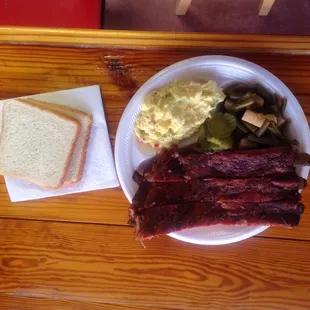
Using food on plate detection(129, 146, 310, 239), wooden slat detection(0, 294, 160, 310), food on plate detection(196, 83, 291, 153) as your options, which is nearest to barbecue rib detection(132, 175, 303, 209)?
food on plate detection(129, 146, 310, 239)

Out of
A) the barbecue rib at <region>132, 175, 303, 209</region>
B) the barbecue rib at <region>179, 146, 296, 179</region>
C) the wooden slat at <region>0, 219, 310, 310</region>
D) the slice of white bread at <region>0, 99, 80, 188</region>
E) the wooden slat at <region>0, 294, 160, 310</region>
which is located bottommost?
the wooden slat at <region>0, 294, 160, 310</region>

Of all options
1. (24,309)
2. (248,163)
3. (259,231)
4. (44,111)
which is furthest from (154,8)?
(24,309)

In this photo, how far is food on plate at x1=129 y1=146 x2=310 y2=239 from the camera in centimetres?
124

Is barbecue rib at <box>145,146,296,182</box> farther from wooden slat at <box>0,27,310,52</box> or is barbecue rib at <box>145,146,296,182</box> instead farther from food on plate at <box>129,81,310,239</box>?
wooden slat at <box>0,27,310,52</box>

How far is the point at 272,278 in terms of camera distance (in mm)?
1413

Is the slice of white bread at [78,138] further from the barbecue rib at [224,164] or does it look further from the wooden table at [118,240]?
the barbecue rib at [224,164]

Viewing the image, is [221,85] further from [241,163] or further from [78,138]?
[78,138]

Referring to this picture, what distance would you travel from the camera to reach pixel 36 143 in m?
1.43

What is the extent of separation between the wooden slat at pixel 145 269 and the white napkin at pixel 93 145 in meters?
0.14

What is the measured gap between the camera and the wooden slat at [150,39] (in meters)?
1.34

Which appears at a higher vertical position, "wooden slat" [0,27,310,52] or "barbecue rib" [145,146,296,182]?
"wooden slat" [0,27,310,52]

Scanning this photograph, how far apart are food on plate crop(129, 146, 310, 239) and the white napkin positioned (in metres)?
0.16

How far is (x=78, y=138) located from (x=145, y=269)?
1.56 feet

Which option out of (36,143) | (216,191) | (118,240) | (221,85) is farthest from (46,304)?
(221,85)
